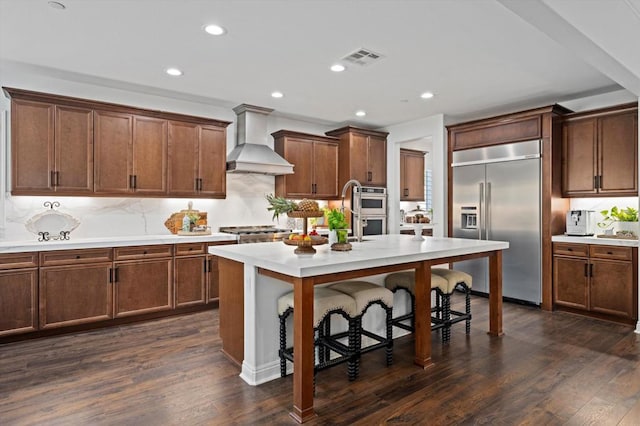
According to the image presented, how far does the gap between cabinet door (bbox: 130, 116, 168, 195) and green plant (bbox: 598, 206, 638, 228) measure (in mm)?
5281

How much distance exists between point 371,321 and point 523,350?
1313mm

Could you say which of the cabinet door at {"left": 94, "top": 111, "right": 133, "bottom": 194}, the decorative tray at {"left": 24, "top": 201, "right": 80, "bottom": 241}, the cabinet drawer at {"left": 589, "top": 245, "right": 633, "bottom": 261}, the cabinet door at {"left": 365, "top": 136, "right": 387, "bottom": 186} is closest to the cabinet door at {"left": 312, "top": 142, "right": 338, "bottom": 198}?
the cabinet door at {"left": 365, "top": 136, "right": 387, "bottom": 186}

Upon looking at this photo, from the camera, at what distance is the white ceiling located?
8.75 feet

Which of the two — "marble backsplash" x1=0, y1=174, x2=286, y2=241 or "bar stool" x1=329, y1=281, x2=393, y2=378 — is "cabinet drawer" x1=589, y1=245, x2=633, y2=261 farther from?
"marble backsplash" x1=0, y1=174, x2=286, y2=241

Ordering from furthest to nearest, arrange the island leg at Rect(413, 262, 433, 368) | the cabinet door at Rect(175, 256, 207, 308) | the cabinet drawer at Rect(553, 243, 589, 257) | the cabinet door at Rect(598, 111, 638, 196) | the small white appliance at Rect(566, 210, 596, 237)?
the small white appliance at Rect(566, 210, 596, 237) < the cabinet door at Rect(175, 256, 207, 308) < the cabinet drawer at Rect(553, 243, 589, 257) < the cabinet door at Rect(598, 111, 638, 196) < the island leg at Rect(413, 262, 433, 368)

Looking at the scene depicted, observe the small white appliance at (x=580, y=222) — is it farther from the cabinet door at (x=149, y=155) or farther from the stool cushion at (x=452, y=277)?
the cabinet door at (x=149, y=155)

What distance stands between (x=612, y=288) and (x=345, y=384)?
3.35 m

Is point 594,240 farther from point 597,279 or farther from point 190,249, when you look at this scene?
point 190,249

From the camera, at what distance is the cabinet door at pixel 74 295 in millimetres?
3707

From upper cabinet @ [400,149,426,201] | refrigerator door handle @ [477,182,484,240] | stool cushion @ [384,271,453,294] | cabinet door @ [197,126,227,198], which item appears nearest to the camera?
stool cushion @ [384,271,453,294]

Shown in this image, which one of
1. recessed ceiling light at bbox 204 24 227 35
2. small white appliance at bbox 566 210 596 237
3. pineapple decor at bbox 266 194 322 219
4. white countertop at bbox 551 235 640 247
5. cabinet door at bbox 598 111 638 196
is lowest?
white countertop at bbox 551 235 640 247

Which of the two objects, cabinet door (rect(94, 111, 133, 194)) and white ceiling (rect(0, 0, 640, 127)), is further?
cabinet door (rect(94, 111, 133, 194))

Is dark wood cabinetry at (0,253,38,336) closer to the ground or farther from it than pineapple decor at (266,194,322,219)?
closer to the ground

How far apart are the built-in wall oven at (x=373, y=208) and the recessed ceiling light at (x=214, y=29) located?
3495 millimetres
